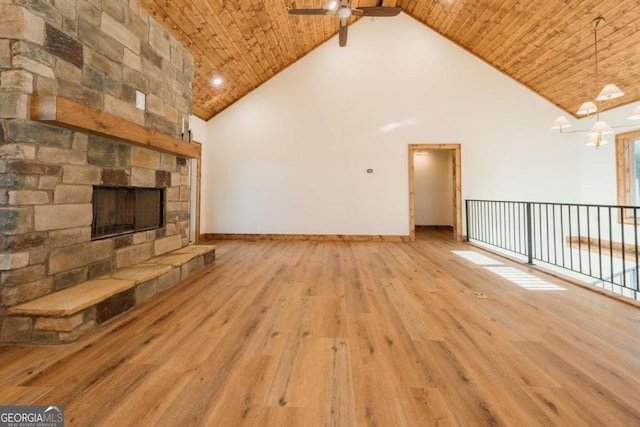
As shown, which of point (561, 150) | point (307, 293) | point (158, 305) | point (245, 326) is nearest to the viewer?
point (245, 326)

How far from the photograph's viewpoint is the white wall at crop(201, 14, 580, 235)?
5828 mm

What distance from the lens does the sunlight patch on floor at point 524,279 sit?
9.23ft

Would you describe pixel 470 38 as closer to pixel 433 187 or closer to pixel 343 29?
pixel 343 29

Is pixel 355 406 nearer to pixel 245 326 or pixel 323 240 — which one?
pixel 245 326

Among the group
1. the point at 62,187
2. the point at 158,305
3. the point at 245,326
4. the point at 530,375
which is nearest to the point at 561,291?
the point at 530,375

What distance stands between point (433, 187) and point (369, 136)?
3385 mm

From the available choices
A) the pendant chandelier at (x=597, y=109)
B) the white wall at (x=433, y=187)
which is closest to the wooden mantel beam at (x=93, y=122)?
the pendant chandelier at (x=597, y=109)

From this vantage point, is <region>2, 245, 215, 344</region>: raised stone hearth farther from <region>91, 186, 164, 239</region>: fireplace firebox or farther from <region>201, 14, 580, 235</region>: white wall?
<region>201, 14, 580, 235</region>: white wall

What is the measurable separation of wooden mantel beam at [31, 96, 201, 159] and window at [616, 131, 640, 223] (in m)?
8.06

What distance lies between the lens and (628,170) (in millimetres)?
5293

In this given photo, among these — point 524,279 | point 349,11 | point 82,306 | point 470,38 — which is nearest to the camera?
point 82,306

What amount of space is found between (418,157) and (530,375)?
7587mm

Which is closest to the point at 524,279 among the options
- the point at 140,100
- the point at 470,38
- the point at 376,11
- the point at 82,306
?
the point at 376,11

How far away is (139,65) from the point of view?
2.84 m
